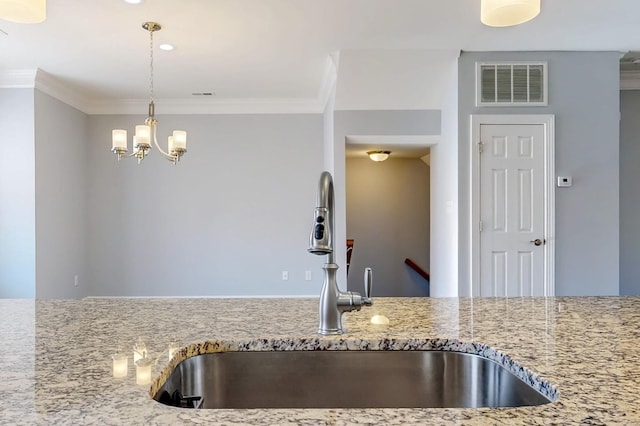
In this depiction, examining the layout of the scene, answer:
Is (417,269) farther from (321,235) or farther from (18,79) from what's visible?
(321,235)

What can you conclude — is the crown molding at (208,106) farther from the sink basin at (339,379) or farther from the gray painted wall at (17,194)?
the sink basin at (339,379)

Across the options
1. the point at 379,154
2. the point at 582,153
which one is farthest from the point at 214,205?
the point at 582,153

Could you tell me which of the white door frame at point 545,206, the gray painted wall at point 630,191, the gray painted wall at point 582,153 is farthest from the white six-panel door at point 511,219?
the gray painted wall at point 630,191

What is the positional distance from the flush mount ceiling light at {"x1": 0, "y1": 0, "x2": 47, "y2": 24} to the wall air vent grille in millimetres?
3602

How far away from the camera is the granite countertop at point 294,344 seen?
672 millimetres

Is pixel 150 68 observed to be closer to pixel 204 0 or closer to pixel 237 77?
pixel 237 77

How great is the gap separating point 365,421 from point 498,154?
405cm

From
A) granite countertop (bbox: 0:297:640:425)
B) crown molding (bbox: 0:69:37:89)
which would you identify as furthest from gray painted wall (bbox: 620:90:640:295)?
crown molding (bbox: 0:69:37:89)

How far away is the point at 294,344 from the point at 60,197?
537 centimetres

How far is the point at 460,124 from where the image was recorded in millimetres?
4246

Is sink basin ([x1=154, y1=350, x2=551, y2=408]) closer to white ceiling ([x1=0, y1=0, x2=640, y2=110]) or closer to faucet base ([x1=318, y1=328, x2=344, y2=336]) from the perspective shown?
faucet base ([x1=318, y1=328, x2=344, y2=336])

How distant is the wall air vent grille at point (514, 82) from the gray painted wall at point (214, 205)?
7.99 ft

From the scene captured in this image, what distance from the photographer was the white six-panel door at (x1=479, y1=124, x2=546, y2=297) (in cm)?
425

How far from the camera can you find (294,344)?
3.53 feet
